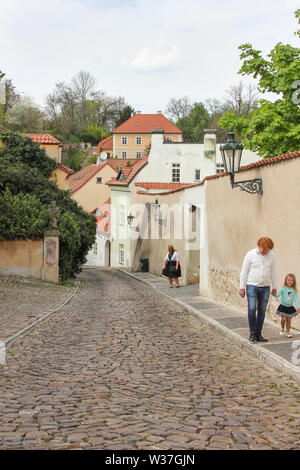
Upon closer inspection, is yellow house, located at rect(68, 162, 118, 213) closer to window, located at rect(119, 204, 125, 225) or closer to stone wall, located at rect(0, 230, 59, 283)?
window, located at rect(119, 204, 125, 225)

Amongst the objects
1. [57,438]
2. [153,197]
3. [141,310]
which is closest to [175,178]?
[153,197]

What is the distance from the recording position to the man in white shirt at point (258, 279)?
899 cm

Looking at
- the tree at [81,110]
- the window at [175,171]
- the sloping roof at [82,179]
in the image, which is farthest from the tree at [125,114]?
the window at [175,171]

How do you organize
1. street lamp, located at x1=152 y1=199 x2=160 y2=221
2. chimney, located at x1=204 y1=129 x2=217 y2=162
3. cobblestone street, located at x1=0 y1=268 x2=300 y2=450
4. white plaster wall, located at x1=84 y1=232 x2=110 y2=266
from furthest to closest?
white plaster wall, located at x1=84 y1=232 x2=110 y2=266, chimney, located at x1=204 y1=129 x2=217 y2=162, street lamp, located at x1=152 y1=199 x2=160 y2=221, cobblestone street, located at x1=0 y1=268 x2=300 y2=450

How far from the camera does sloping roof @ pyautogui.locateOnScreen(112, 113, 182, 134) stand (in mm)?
99000

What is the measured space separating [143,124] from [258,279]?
9350 cm

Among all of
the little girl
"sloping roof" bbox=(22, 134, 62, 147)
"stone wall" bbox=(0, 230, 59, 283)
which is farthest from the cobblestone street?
"sloping roof" bbox=(22, 134, 62, 147)

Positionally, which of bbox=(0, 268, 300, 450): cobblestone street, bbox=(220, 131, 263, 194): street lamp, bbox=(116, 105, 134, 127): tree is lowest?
bbox=(0, 268, 300, 450): cobblestone street

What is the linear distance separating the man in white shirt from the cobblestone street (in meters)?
0.54

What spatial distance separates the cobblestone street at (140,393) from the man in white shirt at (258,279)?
535mm

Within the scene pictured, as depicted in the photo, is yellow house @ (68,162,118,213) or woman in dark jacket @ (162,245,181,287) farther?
yellow house @ (68,162,118,213)

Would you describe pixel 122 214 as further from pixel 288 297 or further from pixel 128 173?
pixel 288 297

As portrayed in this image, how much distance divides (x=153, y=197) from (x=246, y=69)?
407 inches

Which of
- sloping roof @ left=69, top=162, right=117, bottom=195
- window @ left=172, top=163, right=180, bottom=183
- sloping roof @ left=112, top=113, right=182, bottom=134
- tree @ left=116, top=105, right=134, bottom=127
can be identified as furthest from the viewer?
tree @ left=116, top=105, right=134, bottom=127
